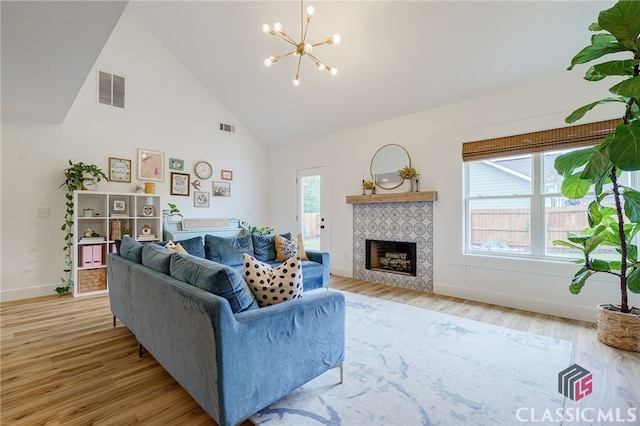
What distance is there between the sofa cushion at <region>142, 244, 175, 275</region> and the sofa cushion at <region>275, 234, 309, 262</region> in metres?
1.97

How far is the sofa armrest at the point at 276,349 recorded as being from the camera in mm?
1381

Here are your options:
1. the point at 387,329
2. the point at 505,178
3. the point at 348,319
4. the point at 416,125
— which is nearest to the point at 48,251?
the point at 348,319

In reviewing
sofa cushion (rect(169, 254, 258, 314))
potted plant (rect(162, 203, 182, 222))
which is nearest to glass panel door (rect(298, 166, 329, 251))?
potted plant (rect(162, 203, 182, 222))

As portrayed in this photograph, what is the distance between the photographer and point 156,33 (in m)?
4.88

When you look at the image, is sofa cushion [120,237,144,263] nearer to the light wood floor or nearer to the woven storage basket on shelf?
the light wood floor

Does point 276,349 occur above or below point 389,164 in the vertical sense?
below

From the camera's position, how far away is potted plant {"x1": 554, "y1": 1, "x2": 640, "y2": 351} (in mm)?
1874

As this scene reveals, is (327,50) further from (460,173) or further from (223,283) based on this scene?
(223,283)

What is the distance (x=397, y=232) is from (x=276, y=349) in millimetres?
3417

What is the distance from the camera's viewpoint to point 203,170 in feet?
18.7

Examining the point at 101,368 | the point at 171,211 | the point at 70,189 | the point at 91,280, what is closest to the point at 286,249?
the point at 101,368

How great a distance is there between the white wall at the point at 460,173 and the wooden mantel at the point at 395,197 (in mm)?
158

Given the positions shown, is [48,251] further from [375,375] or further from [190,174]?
[375,375]

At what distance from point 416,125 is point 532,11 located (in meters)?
1.84
